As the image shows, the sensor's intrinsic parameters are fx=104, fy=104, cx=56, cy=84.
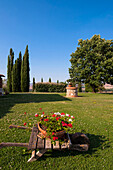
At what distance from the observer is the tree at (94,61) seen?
22.1 metres

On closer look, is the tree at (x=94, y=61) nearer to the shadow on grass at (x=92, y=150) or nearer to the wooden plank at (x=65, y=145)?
the shadow on grass at (x=92, y=150)

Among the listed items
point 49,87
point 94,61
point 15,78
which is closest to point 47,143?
point 94,61

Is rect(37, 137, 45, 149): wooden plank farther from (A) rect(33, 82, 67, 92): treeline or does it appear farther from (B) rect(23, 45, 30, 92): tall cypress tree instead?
(B) rect(23, 45, 30, 92): tall cypress tree

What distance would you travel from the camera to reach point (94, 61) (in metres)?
24.5

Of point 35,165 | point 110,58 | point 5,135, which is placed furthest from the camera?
point 110,58

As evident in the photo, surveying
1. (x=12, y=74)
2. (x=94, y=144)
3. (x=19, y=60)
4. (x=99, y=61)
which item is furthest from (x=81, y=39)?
(x=94, y=144)

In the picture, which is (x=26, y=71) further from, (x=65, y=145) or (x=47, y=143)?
(x=65, y=145)

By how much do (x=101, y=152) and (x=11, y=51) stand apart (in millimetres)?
39451

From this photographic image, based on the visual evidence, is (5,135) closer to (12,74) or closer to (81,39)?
(81,39)

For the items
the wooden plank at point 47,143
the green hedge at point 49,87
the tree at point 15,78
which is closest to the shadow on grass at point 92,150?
the wooden plank at point 47,143

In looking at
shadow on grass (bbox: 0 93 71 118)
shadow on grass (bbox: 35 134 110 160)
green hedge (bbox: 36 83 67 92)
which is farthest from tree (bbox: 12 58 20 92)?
shadow on grass (bbox: 35 134 110 160)

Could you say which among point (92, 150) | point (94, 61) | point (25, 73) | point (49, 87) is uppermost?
point (94, 61)

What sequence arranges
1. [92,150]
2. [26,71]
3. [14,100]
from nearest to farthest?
[92,150]
[14,100]
[26,71]

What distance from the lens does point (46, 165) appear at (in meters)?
2.59
